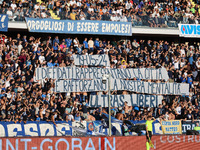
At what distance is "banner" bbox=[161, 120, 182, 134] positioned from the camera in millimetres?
25203

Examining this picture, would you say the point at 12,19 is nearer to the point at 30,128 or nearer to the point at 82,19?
the point at 82,19

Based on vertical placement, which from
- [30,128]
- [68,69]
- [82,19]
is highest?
[82,19]

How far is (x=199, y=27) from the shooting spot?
107ft

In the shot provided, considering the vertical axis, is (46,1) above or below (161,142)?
above

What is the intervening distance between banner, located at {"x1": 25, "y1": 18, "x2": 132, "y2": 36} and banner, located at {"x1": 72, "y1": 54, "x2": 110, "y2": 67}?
2.26m

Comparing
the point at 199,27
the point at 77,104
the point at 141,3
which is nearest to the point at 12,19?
the point at 77,104

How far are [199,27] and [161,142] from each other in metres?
15.7

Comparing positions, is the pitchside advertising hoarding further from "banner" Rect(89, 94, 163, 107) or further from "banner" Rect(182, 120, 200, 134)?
"banner" Rect(89, 94, 163, 107)

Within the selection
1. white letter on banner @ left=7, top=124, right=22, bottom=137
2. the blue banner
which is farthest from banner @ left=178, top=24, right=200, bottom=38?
white letter on banner @ left=7, top=124, right=22, bottom=137

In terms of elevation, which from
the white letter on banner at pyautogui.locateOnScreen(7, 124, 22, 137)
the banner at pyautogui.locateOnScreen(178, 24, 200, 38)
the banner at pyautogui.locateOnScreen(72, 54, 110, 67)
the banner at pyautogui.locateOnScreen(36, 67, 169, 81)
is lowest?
A: the white letter on banner at pyautogui.locateOnScreen(7, 124, 22, 137)

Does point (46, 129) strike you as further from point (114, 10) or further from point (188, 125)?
point (114, 10)

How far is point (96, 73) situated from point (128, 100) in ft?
8.31

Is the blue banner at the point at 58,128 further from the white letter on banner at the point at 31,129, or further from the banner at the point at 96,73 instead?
the banner at the point at 96,73

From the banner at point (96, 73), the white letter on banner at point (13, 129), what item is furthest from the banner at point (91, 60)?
the white letter on banner at point (13, 129)
